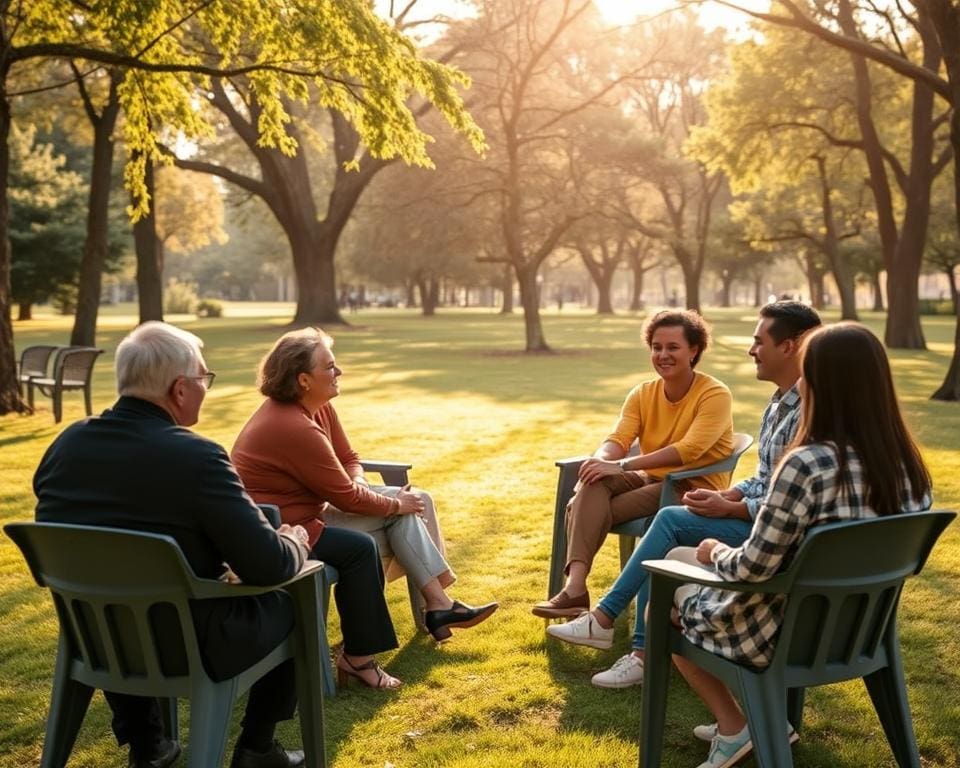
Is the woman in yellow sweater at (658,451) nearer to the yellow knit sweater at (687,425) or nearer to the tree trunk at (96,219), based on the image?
the yellow knit sweater at (687,425)

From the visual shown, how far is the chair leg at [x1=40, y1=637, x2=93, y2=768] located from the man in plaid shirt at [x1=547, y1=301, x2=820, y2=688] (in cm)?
209

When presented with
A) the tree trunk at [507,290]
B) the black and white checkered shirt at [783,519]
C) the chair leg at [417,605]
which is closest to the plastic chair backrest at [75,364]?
the chair leg at [417,605]

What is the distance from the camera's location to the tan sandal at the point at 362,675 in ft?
14.8

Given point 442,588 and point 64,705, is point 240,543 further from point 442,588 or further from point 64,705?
point 442,588

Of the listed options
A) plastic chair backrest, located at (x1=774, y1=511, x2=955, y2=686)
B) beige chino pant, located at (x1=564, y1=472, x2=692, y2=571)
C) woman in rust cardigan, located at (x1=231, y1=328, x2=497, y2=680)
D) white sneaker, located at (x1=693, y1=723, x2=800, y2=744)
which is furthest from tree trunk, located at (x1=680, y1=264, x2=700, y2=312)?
plastic chair backrest, located at (x1=774, y1=511, x2=955, y2=686)

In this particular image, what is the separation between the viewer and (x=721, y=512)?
430cm

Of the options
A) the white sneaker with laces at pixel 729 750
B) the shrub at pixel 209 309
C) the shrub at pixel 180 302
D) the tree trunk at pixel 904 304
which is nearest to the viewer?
the white sneaker with laces at pixel 729 750

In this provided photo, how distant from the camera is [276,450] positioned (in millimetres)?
4398

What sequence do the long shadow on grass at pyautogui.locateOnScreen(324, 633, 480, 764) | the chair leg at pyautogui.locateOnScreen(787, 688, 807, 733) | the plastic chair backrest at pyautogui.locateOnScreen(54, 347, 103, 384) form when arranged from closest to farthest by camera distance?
the chair leg at pyautogui.locateOnScreen(787, 688, 807, 733)
the long shadow on grass at pyautogui.locateOnScreen(324, 633, 480, 764)
the plastic chair backrest at pyautogui.locateOnScreen(54, 347, 103, 384)

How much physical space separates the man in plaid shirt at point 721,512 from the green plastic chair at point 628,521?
528mm

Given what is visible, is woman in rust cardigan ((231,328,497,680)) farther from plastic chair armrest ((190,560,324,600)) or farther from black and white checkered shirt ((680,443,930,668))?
black and white checkered shirt ((680,443,930,668))

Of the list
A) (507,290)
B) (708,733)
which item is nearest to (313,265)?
(507,290)

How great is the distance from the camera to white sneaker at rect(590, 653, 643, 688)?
4.46 metres

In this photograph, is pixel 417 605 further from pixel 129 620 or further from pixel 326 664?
pixel 129 620
